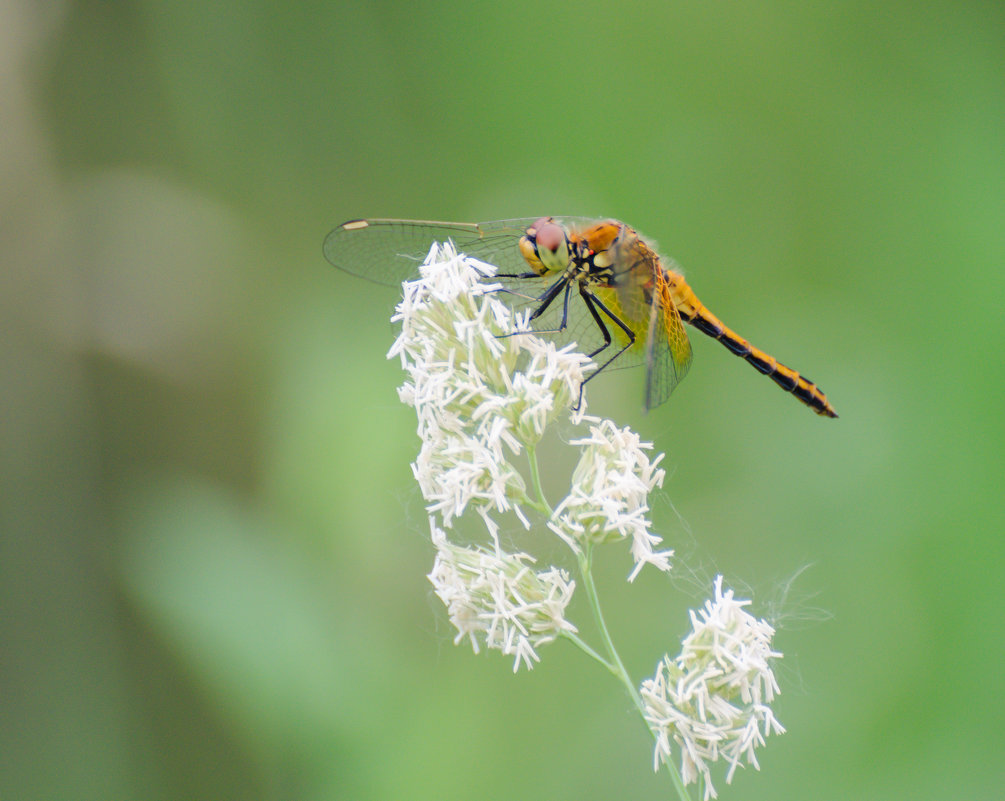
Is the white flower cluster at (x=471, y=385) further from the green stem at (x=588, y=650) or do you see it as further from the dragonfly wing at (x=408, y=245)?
the dragonfly wing at (x=408, y=245)

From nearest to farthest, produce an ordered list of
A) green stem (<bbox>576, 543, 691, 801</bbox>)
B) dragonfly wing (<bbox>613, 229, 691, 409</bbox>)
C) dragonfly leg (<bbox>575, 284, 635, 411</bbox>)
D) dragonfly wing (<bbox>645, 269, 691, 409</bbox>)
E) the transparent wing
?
green stem (<bbox>576, 543, 691, 801</bbox>)
dragonfly wing (<bbox>645, 269, 691, 409</bbox>)
dragonfly wing (<bbox>613, 229, 691, 409</bbox>)
dragonfly leg (<bbox>575, 284, 635, 411</bbox>)
the transparent wing

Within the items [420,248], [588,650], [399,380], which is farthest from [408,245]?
A: [588,650]

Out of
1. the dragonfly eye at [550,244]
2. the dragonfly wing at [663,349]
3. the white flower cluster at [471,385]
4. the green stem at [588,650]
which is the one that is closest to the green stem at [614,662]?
the green stem at [588,650]

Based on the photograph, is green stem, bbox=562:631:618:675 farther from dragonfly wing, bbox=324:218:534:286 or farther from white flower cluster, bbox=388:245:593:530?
dragonfly wing, bbox=324:218:534:286

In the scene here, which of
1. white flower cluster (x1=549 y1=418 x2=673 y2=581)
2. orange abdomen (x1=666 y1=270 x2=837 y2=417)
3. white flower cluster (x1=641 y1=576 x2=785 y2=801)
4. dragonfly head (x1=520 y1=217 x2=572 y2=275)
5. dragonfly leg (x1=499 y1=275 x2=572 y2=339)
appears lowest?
white flower cluster (x1=641 y1=576 x2=785 y2=801)

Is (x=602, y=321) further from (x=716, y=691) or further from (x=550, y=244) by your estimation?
(x=716, y=691)

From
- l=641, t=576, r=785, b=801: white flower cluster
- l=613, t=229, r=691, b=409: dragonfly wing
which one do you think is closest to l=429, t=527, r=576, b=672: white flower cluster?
l=641, t=576, r=785, b=801: white flower cluster
